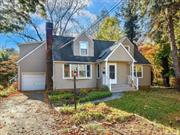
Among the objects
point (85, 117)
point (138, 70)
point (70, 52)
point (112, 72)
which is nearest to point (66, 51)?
point (70, 52)

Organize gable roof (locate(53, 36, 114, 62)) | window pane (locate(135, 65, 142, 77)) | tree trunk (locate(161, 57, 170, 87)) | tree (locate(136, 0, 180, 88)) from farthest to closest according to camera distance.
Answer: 1. tree trunk (locate(161, 57, 170, 87))
2. window pane (locate(135, 65, 142, 77))
3. gable roof (locate(53, 36, 114, 62))
4. tree (locate(136, 0, 180, 88))

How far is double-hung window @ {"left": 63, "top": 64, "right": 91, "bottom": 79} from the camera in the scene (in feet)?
88.2

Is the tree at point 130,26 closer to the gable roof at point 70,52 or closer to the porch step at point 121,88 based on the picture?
the gable roof at point 70,52

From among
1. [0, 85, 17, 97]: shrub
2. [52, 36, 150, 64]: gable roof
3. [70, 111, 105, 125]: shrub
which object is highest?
[52, 36, 150, 64]: gable roof

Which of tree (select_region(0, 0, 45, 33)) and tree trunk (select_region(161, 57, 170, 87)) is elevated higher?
tree (select_region(0, 0, 45, 33))

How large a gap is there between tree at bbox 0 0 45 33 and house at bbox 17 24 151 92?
5.64 metres

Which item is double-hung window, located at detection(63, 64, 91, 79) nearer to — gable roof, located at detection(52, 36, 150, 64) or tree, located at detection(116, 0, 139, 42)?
gable roof, located at detection(52, 36, 150, 64)

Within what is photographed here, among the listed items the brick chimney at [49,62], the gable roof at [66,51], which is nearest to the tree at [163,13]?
the gable roof at [66,51]

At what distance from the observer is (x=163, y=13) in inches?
965

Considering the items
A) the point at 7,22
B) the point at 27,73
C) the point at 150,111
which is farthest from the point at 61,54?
the point at 150,111

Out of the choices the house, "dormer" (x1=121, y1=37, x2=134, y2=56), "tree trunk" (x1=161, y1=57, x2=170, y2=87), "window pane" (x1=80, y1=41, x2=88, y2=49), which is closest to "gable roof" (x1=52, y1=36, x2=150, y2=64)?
the house

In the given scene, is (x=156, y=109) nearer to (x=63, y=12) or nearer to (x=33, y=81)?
(x=33, y=81)

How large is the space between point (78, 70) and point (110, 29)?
18.5 meters

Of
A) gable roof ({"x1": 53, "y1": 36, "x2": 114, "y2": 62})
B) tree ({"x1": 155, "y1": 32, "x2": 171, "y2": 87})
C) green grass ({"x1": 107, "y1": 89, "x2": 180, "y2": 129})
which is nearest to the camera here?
green grass ({"x1": 107, "y1": 89, "x2": 180, "y2": 129})
